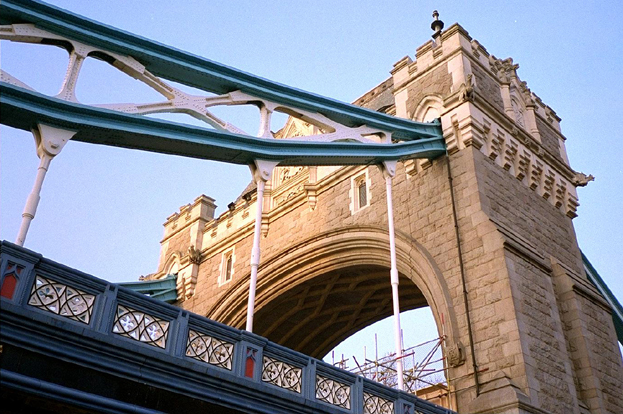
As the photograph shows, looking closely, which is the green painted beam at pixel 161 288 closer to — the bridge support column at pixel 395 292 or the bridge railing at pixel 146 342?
the bridge support column at pixel 395 292

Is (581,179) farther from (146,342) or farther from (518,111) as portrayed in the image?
(146,342)

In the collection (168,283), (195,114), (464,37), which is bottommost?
(195,114)

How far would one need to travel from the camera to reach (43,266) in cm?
694

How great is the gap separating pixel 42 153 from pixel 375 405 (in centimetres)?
596

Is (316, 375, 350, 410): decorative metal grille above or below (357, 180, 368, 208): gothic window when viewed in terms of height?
below

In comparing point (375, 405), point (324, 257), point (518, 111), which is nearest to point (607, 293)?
point (518, 111)

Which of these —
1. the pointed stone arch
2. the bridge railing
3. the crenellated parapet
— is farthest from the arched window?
the bridge railing

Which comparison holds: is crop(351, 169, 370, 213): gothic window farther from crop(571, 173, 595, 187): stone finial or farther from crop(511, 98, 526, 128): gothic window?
crop(571, 173, 595, 187): stone finial

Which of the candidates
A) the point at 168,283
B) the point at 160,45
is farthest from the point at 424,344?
the point at 168,283

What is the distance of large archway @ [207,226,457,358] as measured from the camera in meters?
16.2

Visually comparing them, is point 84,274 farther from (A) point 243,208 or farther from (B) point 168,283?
(B) point 168,283

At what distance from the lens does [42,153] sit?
9.29 meters

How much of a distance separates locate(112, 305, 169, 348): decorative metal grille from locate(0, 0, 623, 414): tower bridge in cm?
2

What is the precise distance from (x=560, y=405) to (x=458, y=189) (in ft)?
16.4
